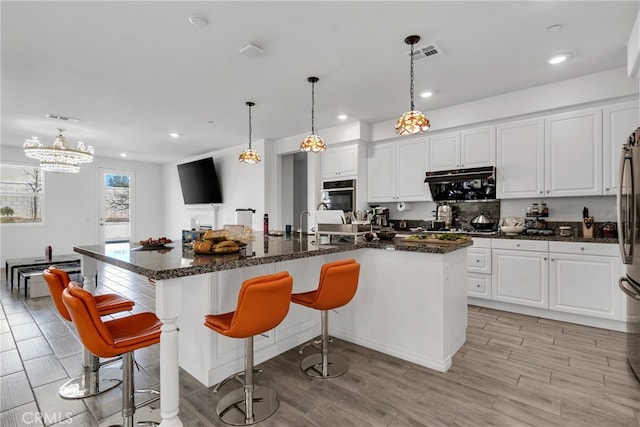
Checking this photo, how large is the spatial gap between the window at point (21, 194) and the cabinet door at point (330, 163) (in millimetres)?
6639

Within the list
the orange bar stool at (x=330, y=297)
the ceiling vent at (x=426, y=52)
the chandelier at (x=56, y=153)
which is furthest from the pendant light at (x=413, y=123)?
the chandelier at (x=56, y=153)

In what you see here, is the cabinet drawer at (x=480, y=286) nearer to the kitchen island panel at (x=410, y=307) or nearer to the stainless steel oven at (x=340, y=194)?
the kitchen island panel at (x=410, y=307)

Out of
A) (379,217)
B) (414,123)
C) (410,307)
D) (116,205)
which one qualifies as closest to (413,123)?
(414,123)

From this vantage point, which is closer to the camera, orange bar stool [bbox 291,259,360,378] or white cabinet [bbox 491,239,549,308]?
orange bar stool [bbox 291,259,360,378]

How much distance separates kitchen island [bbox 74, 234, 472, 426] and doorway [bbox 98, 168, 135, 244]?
6693 millimetres

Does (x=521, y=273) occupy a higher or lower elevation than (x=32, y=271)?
higher

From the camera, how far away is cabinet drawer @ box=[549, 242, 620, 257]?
322 centimetres

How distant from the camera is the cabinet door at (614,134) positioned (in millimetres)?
3303

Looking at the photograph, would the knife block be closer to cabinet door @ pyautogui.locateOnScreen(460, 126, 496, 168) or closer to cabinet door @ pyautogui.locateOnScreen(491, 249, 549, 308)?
cabinet door @ pyautogui.locateOnScreen(491, 249, 549, 308)

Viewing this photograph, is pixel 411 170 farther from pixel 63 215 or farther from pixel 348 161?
pixel 63 215

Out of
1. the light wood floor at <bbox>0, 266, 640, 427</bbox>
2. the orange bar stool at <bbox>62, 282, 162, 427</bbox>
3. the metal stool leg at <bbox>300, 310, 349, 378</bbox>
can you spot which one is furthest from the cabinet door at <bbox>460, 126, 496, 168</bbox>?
the orange bar stool at <bbox>62, 282, 162, 427</bbox>

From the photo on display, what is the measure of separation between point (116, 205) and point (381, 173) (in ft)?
23.9

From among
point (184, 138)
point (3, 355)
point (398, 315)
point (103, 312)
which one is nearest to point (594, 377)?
point (398, 315)

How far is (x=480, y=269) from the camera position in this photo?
13.2ft
